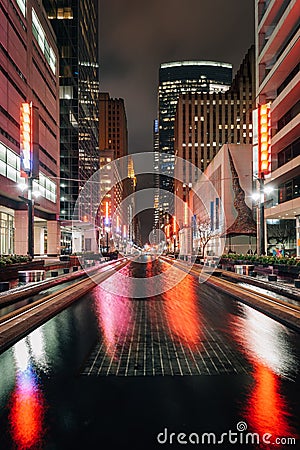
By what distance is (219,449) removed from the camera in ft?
13.8

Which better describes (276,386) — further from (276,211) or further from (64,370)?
(276,211)

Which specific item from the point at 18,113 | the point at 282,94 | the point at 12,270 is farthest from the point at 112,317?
the point at 18,113

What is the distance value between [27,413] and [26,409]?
0.46ft

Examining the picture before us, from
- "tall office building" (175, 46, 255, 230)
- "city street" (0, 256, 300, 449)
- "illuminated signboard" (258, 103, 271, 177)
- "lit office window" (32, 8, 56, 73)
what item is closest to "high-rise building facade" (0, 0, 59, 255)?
"lit office window" (32, 8, 56, 73)

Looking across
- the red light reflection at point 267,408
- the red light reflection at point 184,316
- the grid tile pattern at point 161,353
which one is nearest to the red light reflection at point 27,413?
the grid tile pattern at point 161,353

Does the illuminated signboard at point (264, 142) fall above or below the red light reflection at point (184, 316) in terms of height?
above

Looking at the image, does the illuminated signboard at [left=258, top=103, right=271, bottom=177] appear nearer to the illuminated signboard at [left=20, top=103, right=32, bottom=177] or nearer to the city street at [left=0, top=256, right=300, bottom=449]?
the illuminated signboard at [left=20, top=103, right=32, bottom=177]

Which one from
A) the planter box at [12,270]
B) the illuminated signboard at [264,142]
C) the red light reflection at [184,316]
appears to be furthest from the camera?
the illuminated signboard at [264,142]

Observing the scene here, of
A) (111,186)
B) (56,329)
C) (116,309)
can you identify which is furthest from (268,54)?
(111,186)

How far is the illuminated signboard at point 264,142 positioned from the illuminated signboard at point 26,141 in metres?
19.7

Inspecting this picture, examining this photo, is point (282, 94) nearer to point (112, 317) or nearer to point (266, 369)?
point (112, 317)

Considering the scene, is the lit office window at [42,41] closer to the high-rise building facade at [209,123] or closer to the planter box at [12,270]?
the planter box at [12,270]

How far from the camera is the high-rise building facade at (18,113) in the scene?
1609 inches

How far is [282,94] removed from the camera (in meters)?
43.2
